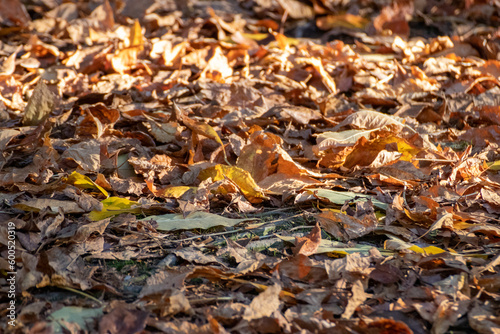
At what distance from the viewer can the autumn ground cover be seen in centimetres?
114

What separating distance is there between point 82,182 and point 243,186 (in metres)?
0.57

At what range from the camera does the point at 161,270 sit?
127 centimetres

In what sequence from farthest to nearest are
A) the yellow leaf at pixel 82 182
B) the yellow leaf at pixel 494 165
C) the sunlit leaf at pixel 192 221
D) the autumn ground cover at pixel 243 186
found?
the yellow leaf at pixel 494 165, the yellow leaf at pixel 82 182, the sunlit leaf at pixel 192 221, the autumn ground cover at pixel 243 186

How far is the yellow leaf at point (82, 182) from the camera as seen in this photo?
63.4 inches

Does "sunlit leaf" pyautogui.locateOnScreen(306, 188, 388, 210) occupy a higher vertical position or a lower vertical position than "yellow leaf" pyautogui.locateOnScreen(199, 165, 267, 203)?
lower

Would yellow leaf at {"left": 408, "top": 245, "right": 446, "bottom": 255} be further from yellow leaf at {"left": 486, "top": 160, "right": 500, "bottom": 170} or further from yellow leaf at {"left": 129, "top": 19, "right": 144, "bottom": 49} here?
yellow leaf at {"left": 129, "top": 19, "right": 144, "bottom": 49}

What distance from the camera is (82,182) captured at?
Result: 1642 millimetres

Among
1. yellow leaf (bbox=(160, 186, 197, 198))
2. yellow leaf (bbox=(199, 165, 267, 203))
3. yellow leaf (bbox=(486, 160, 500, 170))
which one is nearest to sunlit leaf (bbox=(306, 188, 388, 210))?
yellow leaf (bbox=(199, 165, 267, 203))

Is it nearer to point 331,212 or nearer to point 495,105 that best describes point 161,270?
point 331,212

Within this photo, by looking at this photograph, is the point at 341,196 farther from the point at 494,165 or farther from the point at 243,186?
→ the point at 494,165

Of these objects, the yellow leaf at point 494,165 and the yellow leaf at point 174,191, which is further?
the yellow leaf at point 494,165

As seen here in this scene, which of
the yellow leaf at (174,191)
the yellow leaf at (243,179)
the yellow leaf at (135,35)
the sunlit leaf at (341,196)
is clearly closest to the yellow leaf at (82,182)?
the yellow leaf at (174,191)

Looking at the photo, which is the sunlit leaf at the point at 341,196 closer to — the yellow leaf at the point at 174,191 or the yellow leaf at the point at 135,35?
the yellow leaf at the point at 174,191

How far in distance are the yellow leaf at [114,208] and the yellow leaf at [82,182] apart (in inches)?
1.8
